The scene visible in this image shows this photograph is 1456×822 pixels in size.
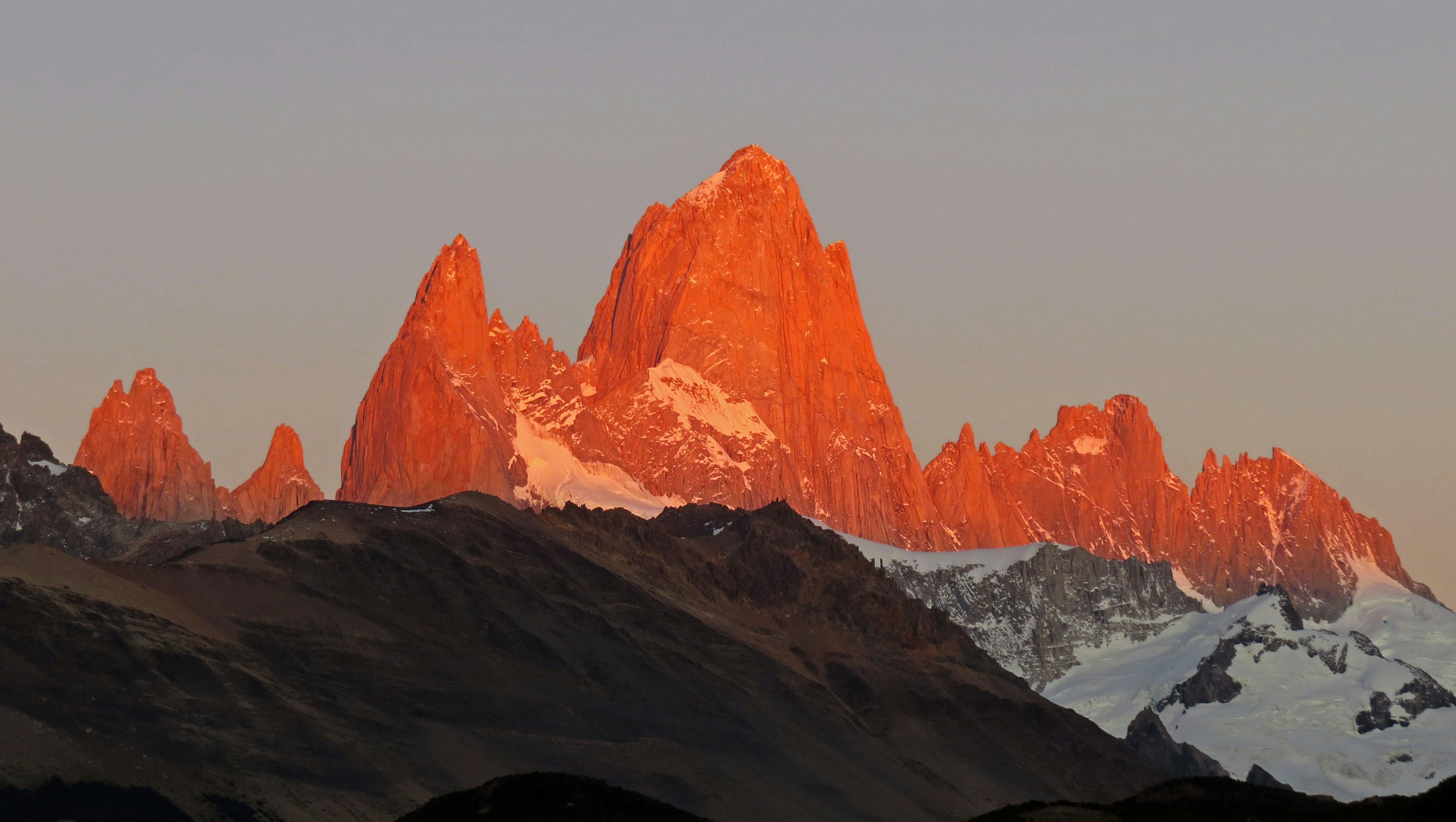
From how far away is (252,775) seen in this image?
159 metres

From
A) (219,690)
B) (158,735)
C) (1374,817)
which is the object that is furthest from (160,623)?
(1374,817)

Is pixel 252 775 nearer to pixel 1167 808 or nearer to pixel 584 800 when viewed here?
pixel 584 800

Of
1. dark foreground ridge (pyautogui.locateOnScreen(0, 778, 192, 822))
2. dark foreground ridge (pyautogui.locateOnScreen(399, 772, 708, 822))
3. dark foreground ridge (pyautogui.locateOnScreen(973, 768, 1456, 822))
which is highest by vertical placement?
dark foreground ridge (pyautogui.locateOnScreen(973, 768, 1456, 822))

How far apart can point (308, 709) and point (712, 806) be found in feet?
122

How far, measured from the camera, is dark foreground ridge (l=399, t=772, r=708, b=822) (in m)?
99.7

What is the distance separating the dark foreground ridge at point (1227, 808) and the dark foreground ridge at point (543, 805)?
15.8 meters

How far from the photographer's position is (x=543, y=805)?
10088 centimetres

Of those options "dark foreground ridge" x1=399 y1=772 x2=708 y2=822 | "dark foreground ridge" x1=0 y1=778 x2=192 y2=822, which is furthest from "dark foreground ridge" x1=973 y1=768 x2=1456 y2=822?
"dark foreground ridge" x1=0 y1=778 x2=192 y2=822

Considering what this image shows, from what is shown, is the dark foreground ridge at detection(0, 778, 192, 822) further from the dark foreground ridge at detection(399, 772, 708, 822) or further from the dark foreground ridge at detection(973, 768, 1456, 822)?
the dark foreground ridge at detection(973, 768, 1456, 822)

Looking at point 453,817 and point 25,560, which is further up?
point 25,560

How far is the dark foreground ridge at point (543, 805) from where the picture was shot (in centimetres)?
9969

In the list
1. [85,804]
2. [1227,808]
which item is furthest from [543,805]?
[85,804]

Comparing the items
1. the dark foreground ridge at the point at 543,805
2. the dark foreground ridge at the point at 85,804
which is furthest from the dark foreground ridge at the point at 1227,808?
the dark foreground ridge at the point at 85,804

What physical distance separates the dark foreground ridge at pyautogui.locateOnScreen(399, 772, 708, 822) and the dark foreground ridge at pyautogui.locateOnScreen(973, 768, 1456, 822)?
51.8 ft
